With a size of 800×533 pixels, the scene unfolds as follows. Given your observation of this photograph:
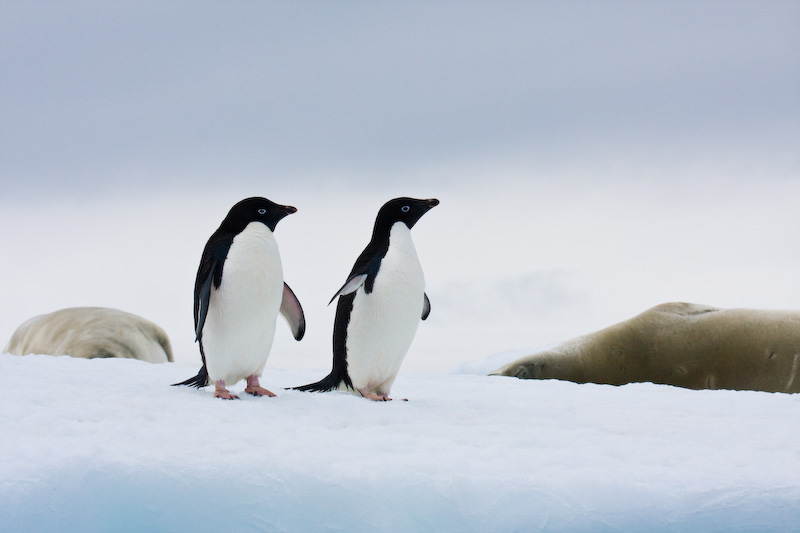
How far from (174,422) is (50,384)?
1.07 m

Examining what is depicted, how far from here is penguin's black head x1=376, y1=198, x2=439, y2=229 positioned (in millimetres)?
3943

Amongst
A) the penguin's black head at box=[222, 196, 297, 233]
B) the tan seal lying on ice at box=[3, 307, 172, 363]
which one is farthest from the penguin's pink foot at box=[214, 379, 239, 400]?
the tan seal lying on ice at box=[3, 307, 172, 363]

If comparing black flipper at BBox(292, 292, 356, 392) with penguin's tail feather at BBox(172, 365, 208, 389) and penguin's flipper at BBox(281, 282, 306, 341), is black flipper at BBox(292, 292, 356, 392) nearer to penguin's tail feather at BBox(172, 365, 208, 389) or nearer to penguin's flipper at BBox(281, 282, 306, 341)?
penguin's flipper at BBox(281, 282, 306, 341)

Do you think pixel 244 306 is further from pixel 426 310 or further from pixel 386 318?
pixel 426 310

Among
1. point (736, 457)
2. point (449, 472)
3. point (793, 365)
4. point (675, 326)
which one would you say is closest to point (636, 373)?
point (675, 326)

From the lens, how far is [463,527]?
2.35 meters

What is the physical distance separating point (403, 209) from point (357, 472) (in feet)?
5.90

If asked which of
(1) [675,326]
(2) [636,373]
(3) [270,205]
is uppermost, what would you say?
(3) [270,205]

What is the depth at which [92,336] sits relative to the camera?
6844 mm

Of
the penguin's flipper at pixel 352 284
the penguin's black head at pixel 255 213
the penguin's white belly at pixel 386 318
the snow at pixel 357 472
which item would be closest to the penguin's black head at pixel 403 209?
the penguin's white belly at pixel 386 318

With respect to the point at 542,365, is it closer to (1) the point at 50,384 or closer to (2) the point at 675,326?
(2) the point at 675,326

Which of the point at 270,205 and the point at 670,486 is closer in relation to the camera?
the point at 670,486

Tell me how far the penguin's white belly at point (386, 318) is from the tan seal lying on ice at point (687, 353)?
11.7 ft

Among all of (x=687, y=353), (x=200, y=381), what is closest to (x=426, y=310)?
(x=200, y=381)
